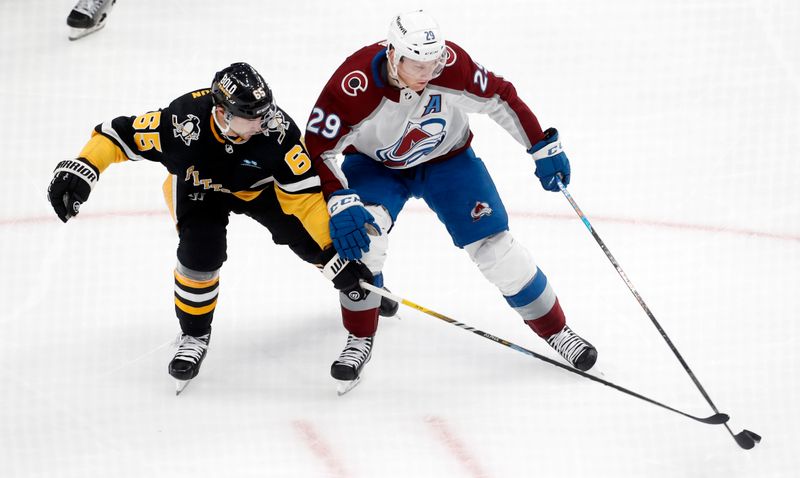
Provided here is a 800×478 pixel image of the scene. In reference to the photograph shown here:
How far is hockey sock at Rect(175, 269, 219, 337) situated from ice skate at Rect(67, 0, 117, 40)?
9.77 ft

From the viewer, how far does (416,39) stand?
2.82 metres

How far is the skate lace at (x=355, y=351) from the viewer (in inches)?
127

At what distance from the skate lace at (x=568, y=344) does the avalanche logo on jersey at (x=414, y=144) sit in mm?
789

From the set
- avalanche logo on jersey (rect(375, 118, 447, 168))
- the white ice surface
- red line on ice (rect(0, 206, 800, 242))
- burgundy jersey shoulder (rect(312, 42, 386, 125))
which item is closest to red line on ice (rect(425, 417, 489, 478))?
the white ice surface

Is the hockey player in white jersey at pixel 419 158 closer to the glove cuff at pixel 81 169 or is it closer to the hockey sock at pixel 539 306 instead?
the hockey sock at pixel 539 306

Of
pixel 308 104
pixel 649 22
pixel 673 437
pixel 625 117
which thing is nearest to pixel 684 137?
pixel 625 117

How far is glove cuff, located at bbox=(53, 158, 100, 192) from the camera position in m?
2.84

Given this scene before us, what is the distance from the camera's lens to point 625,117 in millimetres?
5086

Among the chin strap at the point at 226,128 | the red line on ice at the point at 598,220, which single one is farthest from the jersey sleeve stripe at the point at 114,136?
the red line on ice at the point at 598,220

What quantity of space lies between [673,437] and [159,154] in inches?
70.7

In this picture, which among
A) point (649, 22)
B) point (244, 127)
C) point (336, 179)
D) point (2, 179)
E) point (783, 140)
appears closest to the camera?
point (244, 127)

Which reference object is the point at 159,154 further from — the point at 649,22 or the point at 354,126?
the point at 649,22

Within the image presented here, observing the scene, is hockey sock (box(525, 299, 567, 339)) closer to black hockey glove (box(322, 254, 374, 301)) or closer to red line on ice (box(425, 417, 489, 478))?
red line on ice (box(425, 417, 489, 478))

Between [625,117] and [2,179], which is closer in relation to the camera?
[2,179]
